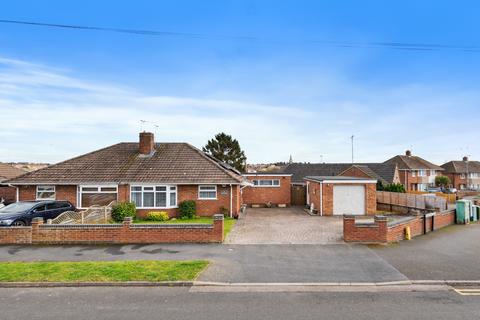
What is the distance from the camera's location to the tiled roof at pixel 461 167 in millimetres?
67750

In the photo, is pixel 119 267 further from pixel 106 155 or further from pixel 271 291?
pixel 106 155

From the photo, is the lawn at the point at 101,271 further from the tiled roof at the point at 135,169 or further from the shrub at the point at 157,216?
the tiled roof at the point at 135,169

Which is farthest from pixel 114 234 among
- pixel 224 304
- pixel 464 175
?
pixel 464 175

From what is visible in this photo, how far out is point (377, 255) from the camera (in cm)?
1120

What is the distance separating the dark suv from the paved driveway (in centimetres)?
951

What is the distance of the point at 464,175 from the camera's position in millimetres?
68312

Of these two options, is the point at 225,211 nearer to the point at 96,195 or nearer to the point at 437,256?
the point at 96,195

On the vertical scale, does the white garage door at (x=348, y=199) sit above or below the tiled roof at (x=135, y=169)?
below

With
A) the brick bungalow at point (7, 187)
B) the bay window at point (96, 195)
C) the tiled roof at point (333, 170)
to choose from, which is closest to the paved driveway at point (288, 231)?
the bay window at point (96, 195)

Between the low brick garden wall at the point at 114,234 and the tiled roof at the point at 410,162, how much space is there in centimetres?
4977

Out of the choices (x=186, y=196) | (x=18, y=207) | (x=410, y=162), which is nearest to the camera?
(x=18, y=207)

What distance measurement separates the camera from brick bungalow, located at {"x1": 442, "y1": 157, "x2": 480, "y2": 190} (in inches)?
2657

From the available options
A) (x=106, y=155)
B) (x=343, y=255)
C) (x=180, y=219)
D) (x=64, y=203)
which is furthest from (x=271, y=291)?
(x=106, y=155)

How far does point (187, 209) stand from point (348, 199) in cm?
1093
